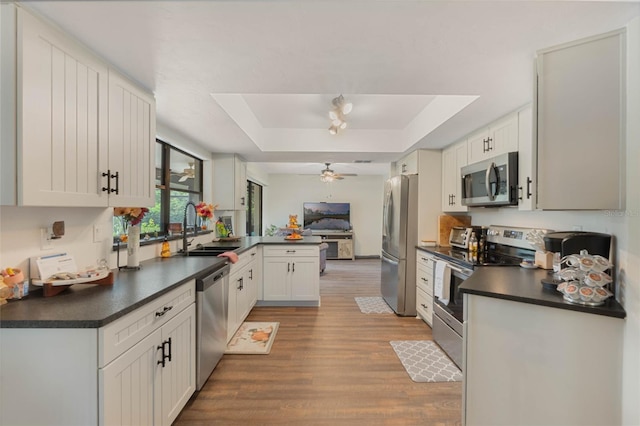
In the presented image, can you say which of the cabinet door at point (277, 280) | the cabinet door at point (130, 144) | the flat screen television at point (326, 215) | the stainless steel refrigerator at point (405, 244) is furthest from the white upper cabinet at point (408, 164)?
the flat screen television at point (326, 215)

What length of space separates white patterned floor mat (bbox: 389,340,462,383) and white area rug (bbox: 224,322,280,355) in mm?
1279

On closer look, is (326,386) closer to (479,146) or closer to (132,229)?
(132,229)

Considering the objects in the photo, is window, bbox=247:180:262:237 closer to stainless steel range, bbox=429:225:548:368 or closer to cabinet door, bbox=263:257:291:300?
cabinet door, bbox=263:257:291:300

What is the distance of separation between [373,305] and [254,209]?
447 cm

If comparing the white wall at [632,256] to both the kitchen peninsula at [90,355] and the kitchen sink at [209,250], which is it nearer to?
the kitchen peninsula at [90,355]

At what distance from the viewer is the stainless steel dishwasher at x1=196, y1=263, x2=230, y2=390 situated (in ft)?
7.05

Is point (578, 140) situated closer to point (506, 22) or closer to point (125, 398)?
point (506, 22)

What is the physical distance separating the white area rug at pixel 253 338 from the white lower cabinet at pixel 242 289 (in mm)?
77

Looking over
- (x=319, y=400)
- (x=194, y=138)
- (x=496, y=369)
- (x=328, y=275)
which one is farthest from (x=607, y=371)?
(x=328, y=275)

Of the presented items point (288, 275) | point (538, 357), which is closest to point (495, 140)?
point (538, 357)

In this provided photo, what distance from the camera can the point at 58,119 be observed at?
1.43 metres

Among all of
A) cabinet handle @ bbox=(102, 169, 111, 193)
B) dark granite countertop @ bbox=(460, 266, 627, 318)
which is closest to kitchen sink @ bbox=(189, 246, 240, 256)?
cabinet handle @ bbox=(102, 169, 111, 193)

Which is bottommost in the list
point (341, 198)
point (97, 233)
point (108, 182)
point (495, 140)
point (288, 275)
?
point (288, 275)

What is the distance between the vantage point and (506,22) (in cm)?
137
